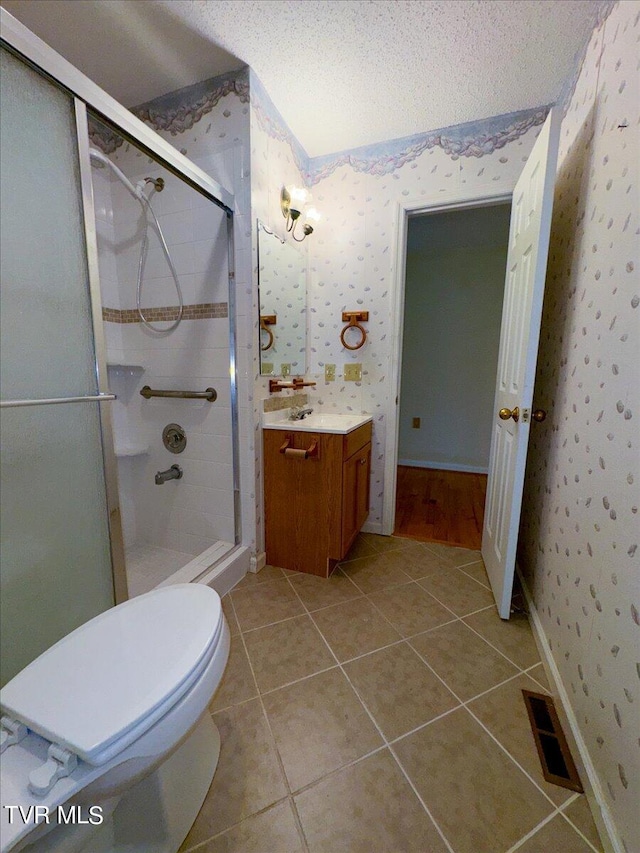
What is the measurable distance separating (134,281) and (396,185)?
1563 mm

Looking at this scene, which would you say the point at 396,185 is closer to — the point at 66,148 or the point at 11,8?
the point at 66,148

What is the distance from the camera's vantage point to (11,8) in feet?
4.01

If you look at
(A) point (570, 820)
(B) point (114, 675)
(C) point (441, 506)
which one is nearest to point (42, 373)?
(B) point (114, 675)

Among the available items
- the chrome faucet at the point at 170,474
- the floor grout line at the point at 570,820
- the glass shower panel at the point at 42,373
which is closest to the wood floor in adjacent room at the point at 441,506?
the floor grout line at the point at 570,820

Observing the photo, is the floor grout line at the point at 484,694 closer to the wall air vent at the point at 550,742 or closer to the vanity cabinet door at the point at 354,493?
the wall air vent at the point at 550,742

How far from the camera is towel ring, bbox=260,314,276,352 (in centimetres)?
168

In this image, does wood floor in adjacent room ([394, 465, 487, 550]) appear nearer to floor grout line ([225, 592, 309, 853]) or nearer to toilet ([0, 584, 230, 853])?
floor grout line ([225, 592, 309, 853])

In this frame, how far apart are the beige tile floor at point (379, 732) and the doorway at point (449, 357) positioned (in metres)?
1.47

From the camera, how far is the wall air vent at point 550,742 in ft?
2.85

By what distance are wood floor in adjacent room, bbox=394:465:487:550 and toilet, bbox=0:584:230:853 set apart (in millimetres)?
1632

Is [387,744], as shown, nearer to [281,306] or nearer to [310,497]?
[310,497]

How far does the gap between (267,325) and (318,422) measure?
0.58 meters

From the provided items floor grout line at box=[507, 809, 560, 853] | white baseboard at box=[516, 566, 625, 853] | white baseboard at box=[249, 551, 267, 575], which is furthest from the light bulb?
floor grout line at box=[507, 809, 560, 853]

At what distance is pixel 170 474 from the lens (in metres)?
1.83
